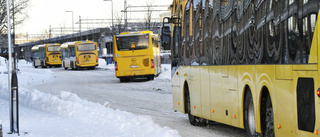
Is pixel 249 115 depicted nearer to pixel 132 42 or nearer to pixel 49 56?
pixel 132 42

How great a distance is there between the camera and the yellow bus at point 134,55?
106 ft

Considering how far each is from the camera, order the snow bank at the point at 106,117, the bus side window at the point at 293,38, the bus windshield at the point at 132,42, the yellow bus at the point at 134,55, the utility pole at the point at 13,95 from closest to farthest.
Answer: the bus side window at the point at 293,38 → the snow bank at the point at 106,117 → the utility pole at the point at 13,95 → the yellow bus at the point at 134,55 → the bus windshield at the point at 132,42

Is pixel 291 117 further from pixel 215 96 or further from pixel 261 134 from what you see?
pixel 215 96

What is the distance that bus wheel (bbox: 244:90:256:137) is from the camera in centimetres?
817

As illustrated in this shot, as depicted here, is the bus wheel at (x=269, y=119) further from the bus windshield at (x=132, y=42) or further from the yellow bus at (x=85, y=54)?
the yellow bus at (x=85, y=54)

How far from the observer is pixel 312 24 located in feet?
18.5

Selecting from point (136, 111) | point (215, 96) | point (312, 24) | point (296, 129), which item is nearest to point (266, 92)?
point (296, 129)

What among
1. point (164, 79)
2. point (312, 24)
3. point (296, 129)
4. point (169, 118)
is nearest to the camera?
point (312, 24)

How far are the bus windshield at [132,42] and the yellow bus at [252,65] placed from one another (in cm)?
1942

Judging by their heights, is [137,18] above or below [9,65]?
above

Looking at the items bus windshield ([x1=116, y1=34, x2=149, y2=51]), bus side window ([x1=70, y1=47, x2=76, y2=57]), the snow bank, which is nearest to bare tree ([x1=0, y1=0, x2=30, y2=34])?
bus side window ([x1=70, y1=47, x2=76, y2=57])

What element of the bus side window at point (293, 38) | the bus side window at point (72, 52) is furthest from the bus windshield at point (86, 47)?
the bus side window at point (293, 38)

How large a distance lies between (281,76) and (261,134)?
4.62 ft

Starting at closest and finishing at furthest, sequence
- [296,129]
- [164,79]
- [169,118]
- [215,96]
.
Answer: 1. [296,129]
2. [215,96]
3. [169,118]
4. [164,79]
